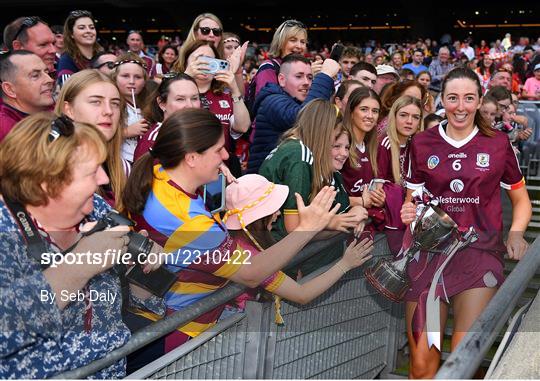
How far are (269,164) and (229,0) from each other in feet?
96.2

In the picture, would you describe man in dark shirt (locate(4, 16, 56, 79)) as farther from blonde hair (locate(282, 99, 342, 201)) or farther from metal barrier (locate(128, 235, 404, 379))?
metal barrier (locate(128, 235, 404, 379))

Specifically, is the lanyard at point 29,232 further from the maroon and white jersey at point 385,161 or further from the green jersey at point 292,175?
the maroon and white jersey at point 385,161

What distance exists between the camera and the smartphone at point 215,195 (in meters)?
3.08

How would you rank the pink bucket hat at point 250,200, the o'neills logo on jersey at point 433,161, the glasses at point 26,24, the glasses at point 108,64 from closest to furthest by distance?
the pink bucket hat at point 250,200, the o'neills logo on jersey at point 433,161, the glasses at point 108,64, the glasses at point 26,24

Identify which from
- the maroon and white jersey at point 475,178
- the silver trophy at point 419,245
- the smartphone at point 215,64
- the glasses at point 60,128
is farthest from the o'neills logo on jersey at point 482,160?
the glasses at point 60,128

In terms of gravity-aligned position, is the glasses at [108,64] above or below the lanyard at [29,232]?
above

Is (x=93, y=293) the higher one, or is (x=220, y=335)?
(x=93, y=293)

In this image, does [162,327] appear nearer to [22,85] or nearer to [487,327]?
[487,327]

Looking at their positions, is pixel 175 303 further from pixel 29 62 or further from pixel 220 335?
pixel 29 62

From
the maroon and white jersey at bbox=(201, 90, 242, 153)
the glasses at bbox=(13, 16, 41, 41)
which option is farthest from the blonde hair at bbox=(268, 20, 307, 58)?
the glasses at bbox=(13, 16, 41, 41)

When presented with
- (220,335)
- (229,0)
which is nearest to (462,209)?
(220,335)

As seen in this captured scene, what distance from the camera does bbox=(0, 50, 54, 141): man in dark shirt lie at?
3715 millimetres

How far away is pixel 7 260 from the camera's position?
76.6 inches

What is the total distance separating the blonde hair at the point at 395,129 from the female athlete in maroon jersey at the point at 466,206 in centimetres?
87
